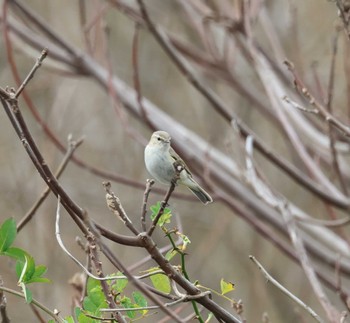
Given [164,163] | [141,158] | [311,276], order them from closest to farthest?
[164,163], [311,276], [141,158]

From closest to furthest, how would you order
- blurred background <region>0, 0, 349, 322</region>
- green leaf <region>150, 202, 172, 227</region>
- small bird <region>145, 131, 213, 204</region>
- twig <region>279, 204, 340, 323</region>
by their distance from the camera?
green leaf <region>150, 202, 172, 227</region> < small bird <region>145, 131, 213, 204</region> < twig <region>279, 204, 340, 323</region> < blurred background <region>0, 0, 349, 322</region>

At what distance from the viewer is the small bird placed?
6.07 ft

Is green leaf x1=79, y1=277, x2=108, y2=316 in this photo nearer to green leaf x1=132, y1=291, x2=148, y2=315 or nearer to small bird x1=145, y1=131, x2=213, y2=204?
A: green leaf x1=132, y1=291, x2=148, y2=315

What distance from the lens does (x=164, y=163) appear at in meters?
1.89

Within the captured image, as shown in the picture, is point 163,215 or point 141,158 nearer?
point 163,215

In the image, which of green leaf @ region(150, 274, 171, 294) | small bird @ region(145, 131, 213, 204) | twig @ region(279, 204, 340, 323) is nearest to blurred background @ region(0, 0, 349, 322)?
twig @ region(279, 204, 340, 323)

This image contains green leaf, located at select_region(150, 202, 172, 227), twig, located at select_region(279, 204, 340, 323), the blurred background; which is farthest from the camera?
the blurred background

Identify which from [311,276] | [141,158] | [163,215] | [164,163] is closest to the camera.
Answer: [163,215]

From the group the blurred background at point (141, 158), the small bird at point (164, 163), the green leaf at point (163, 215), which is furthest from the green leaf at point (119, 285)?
the blurred background at point (141, 158)

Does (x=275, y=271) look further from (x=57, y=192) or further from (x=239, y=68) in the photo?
(x=57, y=192)

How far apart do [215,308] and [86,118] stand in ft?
20.7

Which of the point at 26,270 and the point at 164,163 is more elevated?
the point at 164,163

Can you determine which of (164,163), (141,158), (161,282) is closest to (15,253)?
(161,282)

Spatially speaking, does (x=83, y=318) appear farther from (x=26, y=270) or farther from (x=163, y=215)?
(x=163, y=215)
